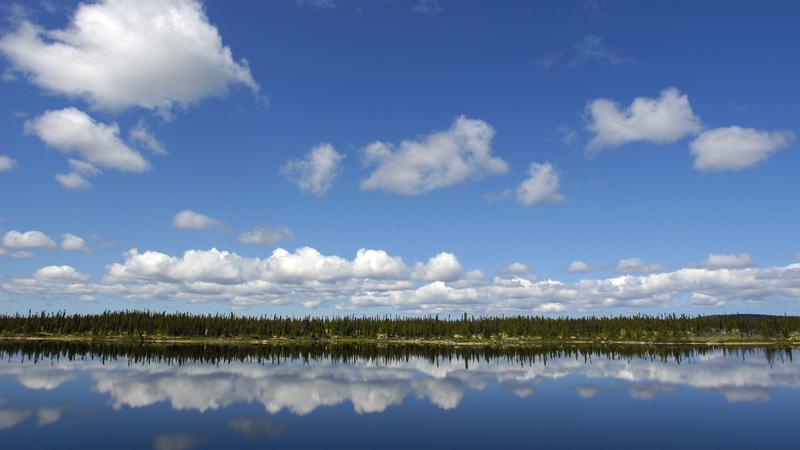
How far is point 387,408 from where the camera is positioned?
52.7m

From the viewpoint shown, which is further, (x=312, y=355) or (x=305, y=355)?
(x=312, y=355)

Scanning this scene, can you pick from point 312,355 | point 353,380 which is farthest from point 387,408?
point 312,355

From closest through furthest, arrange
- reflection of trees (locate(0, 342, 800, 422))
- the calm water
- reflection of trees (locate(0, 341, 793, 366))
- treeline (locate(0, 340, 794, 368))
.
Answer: the calm water < reflection of trees (locate(0, 342, 800, 422)) < treeline (locate(0, 340, 794, 368)) < reflection of trees (locate(0, 341, 793, 366))

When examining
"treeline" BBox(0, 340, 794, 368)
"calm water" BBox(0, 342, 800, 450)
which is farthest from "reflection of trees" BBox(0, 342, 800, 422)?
"treeline" BBox(0, 340, 794, 368)

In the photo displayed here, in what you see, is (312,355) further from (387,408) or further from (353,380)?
(387,408)

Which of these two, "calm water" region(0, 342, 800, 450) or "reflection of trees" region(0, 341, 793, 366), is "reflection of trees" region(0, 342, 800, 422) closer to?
"calm water" region(0, 342, 800, 450)

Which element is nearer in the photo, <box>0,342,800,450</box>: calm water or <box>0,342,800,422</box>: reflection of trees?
<box>0,342,800,450</box>: calm water

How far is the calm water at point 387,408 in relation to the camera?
128 ft

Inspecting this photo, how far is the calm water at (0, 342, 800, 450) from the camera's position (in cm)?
3909

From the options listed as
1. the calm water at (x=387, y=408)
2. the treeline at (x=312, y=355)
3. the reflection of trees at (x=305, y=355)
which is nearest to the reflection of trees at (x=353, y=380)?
the calm water at (x=387, y=408)

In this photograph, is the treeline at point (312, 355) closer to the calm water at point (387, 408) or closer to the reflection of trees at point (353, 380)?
the reflection of trees at point (353, 380)

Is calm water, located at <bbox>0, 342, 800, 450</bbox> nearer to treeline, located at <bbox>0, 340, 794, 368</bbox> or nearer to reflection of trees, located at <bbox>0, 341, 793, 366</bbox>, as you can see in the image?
treeline, located at <bbox>0, 340, 794, 368</bbox>

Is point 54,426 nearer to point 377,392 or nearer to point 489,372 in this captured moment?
point 377,392

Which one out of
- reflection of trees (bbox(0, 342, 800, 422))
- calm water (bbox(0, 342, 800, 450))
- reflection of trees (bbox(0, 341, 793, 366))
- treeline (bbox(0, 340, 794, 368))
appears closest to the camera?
calm water (bbox(0, 342, 800, 450))
